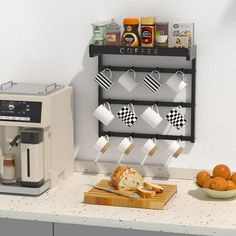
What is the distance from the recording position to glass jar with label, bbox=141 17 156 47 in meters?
3.10

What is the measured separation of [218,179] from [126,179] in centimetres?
39

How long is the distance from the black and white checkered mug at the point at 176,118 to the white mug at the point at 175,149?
8 centimetres

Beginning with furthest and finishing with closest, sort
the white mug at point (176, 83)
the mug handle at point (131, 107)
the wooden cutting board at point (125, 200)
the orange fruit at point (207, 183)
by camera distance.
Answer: the mug handle at point (131, 107) < the white mug at point (176, 83) < the orange fruit at point (207, 183) < the wooden cutting board at point (125, 200)

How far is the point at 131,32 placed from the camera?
3.12 m

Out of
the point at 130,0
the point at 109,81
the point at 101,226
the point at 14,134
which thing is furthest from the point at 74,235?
the point at 130,0

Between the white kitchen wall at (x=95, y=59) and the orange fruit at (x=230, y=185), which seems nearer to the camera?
the orange fruit at (x=230, y=185)

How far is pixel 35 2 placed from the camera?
334 centimetres

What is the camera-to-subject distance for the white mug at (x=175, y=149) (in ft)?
10.5

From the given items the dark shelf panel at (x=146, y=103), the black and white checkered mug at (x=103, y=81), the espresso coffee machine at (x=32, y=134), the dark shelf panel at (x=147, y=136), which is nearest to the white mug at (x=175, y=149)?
the dark shelf panel at (x=147, y=136)

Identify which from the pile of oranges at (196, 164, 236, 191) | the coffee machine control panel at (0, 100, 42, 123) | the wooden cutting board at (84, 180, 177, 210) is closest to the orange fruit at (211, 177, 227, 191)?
the pile of oranges at (196, 164, 236, 191)

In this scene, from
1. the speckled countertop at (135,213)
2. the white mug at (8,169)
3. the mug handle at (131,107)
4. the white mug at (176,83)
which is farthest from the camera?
the mug handle at (131,107)

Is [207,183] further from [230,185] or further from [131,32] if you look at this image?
[131,32]

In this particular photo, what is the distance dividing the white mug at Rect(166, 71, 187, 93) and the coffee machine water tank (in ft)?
2.03

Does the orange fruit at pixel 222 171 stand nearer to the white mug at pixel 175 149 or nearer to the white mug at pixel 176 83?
the white mug at pixel 175 149
